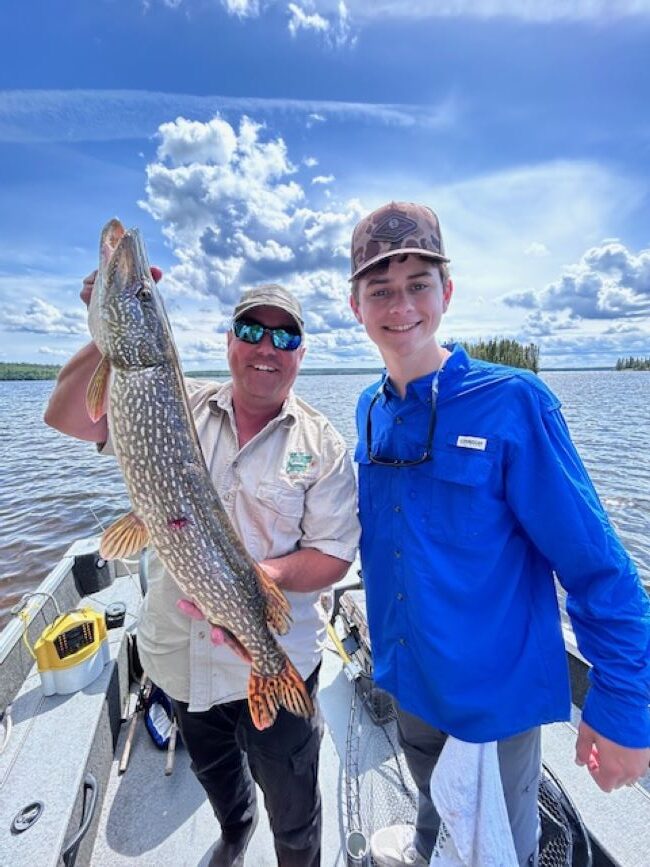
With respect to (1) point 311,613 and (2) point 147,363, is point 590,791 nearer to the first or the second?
(1) point 311,613

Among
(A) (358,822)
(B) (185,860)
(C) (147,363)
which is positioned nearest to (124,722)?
(B) (185,860)

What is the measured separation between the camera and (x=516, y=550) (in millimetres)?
1668

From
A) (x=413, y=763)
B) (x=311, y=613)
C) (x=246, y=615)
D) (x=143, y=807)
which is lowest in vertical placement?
(x=143, y=807)

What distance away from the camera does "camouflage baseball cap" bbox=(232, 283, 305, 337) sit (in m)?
2.07

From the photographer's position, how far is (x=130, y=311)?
180 centimetres

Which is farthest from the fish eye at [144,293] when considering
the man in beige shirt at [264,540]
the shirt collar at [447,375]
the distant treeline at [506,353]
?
the distant treeline at [506,353]

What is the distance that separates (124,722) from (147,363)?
114 inches

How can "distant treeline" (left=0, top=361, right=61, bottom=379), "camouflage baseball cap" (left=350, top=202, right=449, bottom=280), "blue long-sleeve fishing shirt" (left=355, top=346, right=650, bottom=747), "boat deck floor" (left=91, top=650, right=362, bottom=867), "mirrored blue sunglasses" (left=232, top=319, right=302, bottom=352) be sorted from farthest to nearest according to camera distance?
"distant treeline" (left=0, top=361, right=61, bottom=379) < "boat deck floor" (left=91, top=650, right=362, bottom=867) < "mirrored blue sunglasses" (left=232, top=319, right=302, bottom=352) < "camouflage baseball cap" (left=350, top=202, right=449, bottom=280) < "blue long-sleeve fishing shirt" (left=355, top=346, right=650, bottom=747)

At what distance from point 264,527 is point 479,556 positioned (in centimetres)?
90

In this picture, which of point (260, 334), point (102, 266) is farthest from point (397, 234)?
point (102, 266)

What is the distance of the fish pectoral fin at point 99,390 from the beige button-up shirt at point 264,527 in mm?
448

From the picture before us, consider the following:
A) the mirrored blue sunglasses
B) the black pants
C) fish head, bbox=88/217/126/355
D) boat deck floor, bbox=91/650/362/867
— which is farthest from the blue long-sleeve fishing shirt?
boat deck floor, bbox=91/650/362/867

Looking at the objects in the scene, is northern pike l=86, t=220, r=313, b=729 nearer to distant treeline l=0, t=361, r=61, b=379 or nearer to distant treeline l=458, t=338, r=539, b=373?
distant treeline l=458, t=338, r=539, b=373

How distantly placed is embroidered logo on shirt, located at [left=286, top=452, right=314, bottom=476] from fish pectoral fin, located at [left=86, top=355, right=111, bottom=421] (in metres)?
0.78
